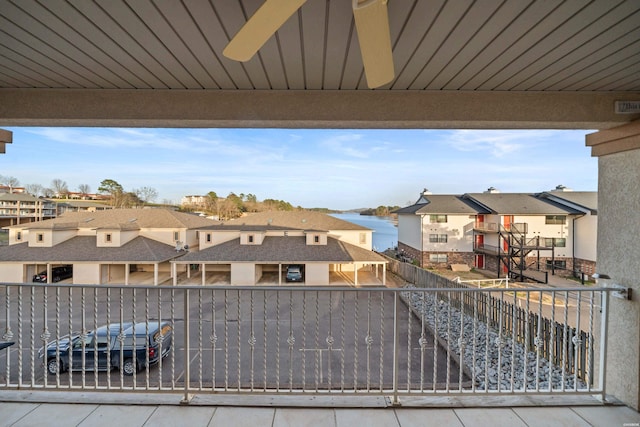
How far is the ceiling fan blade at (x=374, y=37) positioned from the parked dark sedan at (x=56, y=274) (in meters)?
→ 16.9

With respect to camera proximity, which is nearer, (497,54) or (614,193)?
(497,54)

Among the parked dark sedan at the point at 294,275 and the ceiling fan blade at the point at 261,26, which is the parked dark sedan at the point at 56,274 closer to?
the parked dark sedan at the point at 294,275

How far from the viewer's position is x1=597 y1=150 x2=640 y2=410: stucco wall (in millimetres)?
2088

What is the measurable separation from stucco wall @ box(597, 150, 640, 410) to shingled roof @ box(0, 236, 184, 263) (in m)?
13.7

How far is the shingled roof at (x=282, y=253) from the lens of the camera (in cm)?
1248

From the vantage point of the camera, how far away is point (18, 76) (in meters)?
1.99

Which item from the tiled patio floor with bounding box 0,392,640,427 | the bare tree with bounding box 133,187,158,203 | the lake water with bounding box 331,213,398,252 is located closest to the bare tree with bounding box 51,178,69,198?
the bare tree with bounding box 133,187,158,203

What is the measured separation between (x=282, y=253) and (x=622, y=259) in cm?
1179

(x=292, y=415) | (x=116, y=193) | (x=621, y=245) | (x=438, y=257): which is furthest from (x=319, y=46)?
(x=116, y=193)

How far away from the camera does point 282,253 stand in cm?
1311

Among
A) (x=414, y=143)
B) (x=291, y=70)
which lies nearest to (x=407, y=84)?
(x=291, y=70)

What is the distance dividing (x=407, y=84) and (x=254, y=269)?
11790mm

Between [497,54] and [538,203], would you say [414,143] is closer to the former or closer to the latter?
[538,203]

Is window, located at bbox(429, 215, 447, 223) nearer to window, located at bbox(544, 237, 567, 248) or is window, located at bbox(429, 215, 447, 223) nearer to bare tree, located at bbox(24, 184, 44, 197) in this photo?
window, located at bbox(544, 237, 567, 248)
